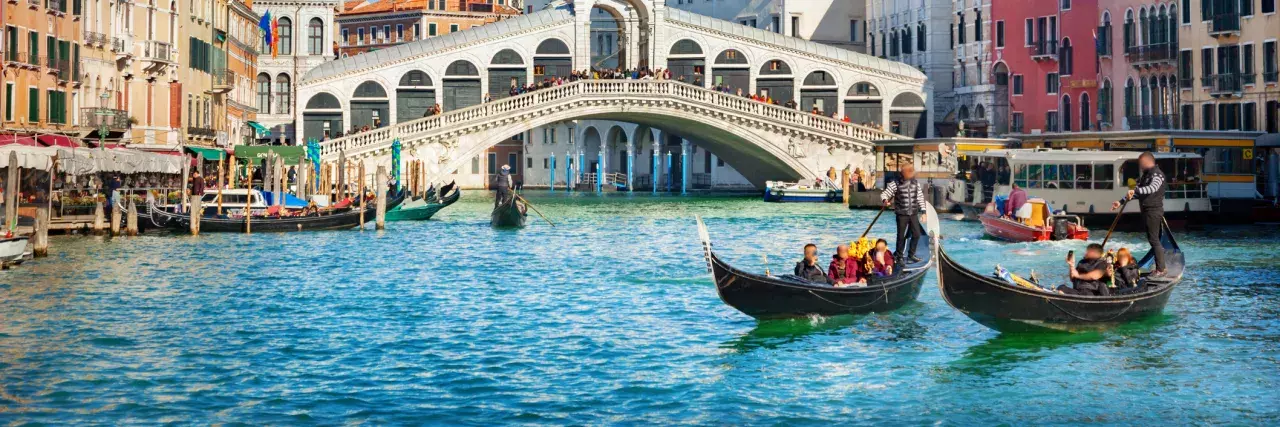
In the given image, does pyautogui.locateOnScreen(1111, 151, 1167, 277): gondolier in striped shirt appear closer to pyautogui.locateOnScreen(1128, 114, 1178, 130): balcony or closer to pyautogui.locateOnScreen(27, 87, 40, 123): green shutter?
pyautogui.locateOnScreen(27, 87, 40, 123): green shutter

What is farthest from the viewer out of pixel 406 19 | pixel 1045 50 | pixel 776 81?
pixel 406 19

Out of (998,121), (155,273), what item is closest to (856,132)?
(998,121)

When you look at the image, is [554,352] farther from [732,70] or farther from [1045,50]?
[732,70]

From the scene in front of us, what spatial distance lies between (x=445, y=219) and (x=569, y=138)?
29.9 metres

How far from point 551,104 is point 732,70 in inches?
296

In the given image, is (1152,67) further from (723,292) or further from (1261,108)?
(723,292)

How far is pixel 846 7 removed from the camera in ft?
197

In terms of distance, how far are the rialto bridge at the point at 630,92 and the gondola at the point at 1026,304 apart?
103ft

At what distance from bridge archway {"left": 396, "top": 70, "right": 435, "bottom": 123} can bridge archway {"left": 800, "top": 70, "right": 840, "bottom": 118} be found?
10919mm

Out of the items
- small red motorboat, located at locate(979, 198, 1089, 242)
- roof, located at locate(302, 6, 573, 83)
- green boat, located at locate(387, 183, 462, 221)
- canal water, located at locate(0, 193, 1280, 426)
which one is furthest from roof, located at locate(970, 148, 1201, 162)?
roof, located at locate(302, 6, 573, 83)

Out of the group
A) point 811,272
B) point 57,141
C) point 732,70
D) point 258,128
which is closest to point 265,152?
point 258,128

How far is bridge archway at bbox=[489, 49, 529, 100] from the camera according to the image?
50844mm

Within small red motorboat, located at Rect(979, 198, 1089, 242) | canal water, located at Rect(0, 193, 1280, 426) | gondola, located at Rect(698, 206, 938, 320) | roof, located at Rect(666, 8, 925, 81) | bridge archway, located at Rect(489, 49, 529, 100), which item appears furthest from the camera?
roof, located at Rect(666, 8, 925, 81)

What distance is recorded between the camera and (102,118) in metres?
31.9
